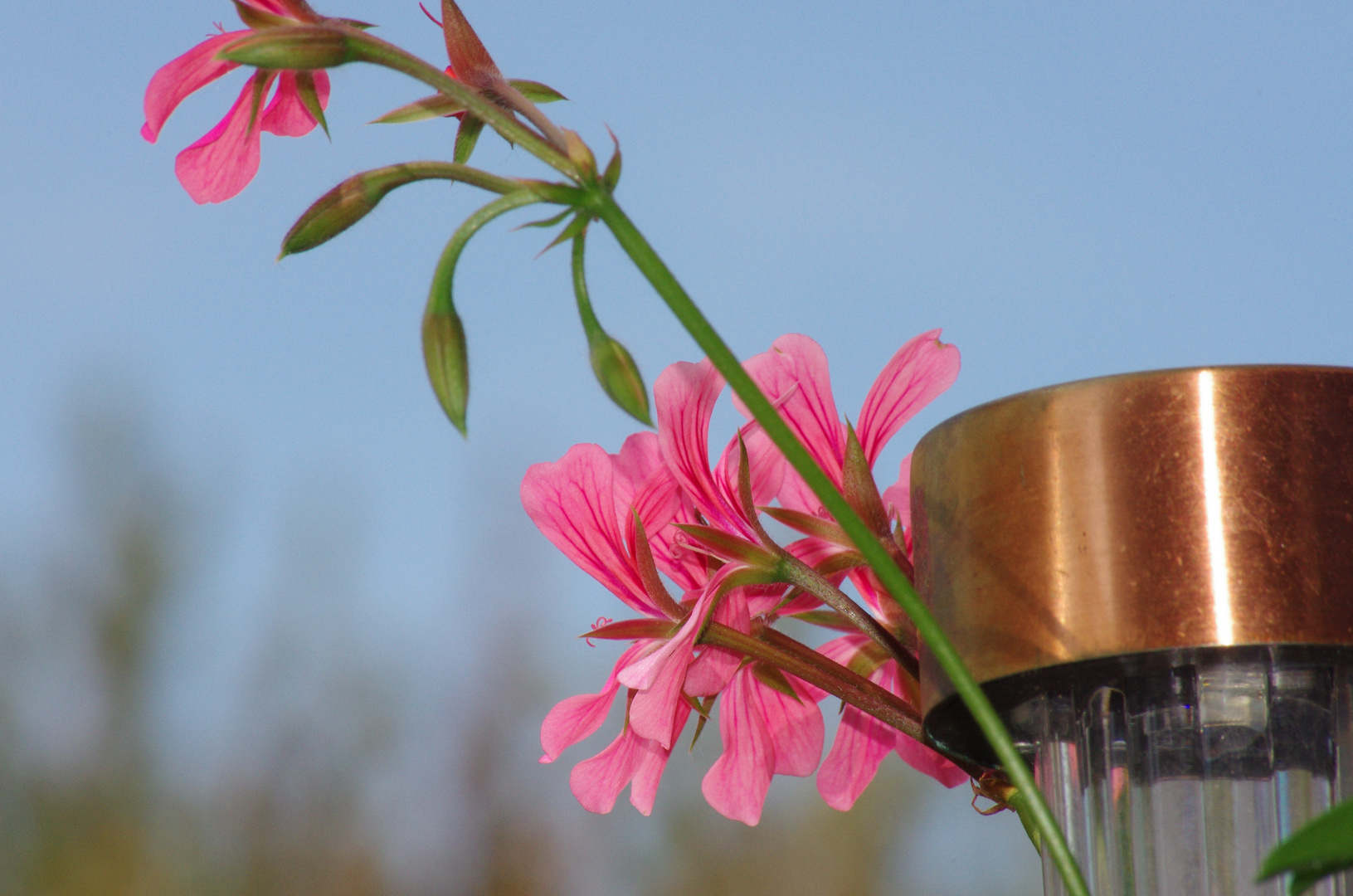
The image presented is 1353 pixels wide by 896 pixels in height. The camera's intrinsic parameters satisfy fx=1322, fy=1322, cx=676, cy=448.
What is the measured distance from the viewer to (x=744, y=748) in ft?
1.18

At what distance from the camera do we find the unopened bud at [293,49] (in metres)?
0.27

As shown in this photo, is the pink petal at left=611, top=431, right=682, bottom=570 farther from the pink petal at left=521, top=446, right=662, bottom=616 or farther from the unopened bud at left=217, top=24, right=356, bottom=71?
the unopened bud at left=217, top=24, right=356, bottom=71

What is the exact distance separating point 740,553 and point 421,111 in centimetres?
13

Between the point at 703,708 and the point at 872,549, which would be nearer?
the point at 872,549

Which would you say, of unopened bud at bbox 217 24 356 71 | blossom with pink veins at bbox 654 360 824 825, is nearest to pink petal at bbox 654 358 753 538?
blossom with pink veins at bbox 654 360 824 825

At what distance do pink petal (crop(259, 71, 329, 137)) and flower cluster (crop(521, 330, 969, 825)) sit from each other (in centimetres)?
11

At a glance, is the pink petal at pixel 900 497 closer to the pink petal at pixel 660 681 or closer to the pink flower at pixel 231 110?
the pink petal at pixel 660 681

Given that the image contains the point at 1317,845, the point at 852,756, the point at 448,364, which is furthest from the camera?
the point at 852,756

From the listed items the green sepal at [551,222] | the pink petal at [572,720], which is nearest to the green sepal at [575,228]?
the green sepal at [551,222]

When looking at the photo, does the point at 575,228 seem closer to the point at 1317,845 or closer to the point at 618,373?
the point at 618,373

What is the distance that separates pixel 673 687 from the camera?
0.31 meters

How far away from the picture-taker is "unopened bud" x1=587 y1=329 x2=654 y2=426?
29 cm

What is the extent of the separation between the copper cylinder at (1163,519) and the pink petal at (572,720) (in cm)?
12

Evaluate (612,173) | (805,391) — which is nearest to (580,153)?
(612,173)
